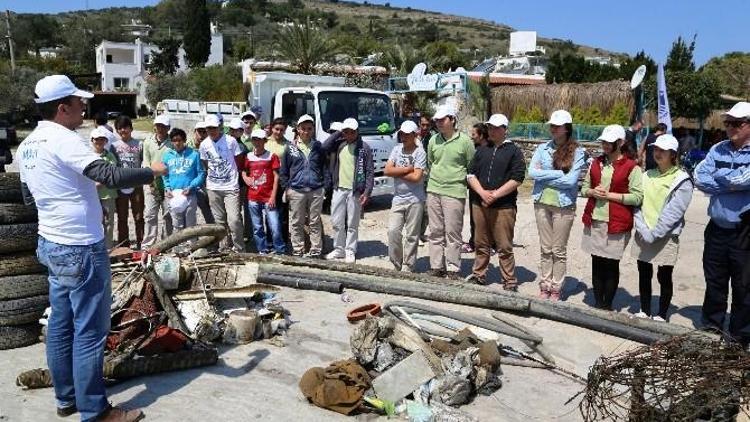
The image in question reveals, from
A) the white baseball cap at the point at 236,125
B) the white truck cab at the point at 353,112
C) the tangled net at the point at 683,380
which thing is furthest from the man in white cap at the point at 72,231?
the white truck cab at the point at 353,112

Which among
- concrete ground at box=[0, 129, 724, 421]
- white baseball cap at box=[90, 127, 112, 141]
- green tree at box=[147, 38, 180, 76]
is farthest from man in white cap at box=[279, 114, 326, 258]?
green tree at box=[147, 38, 180, 76]

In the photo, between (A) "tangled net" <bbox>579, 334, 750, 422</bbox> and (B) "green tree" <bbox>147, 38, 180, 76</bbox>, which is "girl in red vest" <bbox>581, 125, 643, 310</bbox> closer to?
(A) "tangled net" <bbox>579, 334, 750, 422</bbox>

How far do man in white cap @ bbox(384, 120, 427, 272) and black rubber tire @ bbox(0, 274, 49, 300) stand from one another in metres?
3.93

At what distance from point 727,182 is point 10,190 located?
19.9 feet

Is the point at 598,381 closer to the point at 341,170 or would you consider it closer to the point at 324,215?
the point at 341,170

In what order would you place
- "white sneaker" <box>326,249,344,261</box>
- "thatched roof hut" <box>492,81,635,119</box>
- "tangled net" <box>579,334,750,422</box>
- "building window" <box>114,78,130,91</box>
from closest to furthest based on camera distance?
"tangled net" <box>579,334,750,422</box> → "white sneaker" <box>326,249,344,261</box> → "thatched roof hut" <box>492,81,635,119</box> → "building window" <box>114,78,130,91</box>

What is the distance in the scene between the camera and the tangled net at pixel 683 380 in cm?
331

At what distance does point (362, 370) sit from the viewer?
14.6ft

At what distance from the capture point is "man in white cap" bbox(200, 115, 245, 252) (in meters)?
7.77

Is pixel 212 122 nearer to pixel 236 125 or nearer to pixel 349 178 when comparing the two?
pixel 236 125

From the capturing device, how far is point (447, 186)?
279 inches

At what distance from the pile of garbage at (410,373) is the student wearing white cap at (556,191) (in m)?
1.70

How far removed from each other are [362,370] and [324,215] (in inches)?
279

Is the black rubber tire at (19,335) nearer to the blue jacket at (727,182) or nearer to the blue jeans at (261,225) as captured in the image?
the blue jeans at (261,225)
